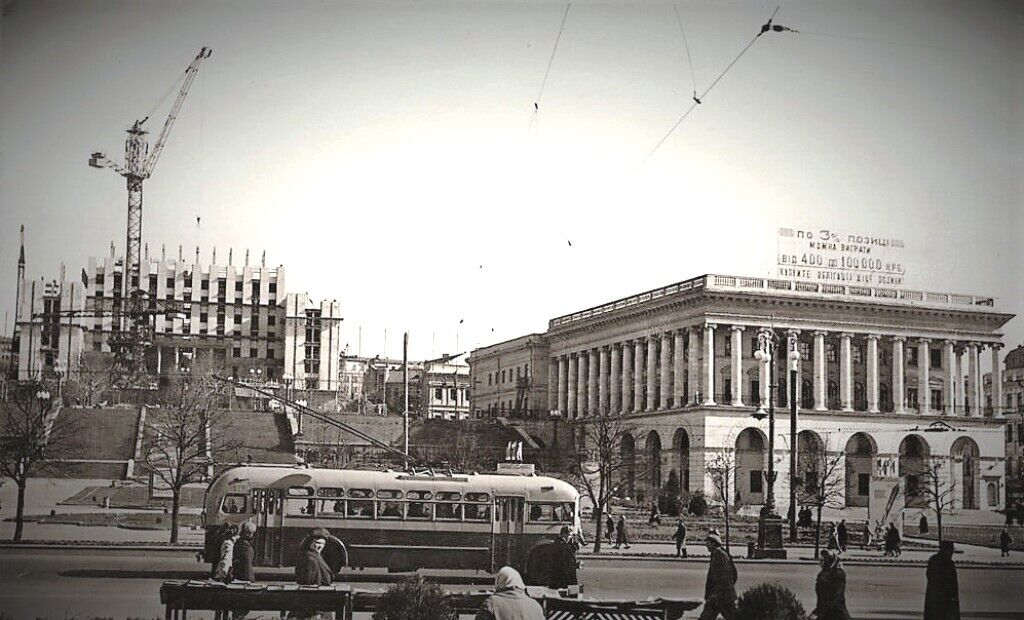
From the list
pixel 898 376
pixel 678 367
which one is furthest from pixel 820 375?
pixel 678 367

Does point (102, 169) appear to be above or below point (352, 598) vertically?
above

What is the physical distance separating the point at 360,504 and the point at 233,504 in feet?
4.86

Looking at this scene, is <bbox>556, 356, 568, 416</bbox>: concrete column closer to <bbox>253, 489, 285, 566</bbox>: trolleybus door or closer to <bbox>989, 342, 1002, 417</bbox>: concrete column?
<bbox>989, 342, 1002, 417</bbox>: concrete column

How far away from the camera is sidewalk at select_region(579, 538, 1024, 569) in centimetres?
1698

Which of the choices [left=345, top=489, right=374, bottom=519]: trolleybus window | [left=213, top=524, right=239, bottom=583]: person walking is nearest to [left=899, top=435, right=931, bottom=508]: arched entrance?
[left=345, top=489, right=374, bottom=519]: trolleybus window

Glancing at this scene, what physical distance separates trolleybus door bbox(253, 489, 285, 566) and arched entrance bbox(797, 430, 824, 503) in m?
8.97

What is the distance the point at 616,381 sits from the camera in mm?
20969

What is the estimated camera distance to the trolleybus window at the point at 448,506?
14234 millimetres

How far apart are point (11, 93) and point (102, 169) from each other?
1.39 meters

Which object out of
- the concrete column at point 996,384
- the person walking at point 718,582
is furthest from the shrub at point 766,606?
the concrete column at point 996,384

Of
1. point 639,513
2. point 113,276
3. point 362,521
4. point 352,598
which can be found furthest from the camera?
point 639,513

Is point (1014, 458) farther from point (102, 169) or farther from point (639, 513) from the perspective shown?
point (102, 169)

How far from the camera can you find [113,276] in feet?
49.4

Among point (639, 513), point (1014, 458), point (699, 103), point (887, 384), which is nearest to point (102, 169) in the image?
point (699, 103)
